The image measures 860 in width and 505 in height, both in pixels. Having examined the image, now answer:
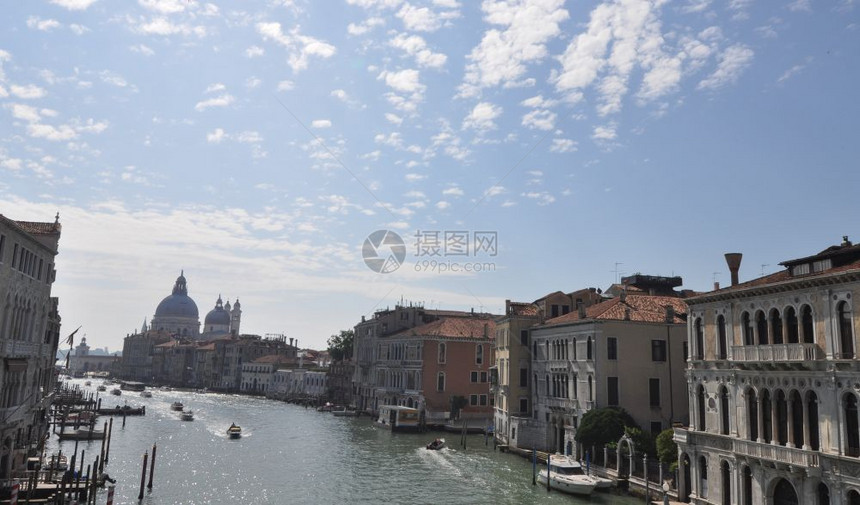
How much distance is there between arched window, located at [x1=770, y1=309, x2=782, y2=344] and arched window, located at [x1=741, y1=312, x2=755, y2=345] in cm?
99

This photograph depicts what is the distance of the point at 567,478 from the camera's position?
30.3 meters

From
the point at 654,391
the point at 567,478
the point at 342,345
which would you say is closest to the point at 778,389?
the point at 567,478

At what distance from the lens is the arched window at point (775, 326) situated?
21.7 m

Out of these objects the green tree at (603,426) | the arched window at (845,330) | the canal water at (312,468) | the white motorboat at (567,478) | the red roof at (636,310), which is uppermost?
the red roof at (636,310)

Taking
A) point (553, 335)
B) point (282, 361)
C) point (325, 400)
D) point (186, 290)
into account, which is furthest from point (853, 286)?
point (186, 290)

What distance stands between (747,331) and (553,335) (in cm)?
1905

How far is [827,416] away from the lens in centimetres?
1922

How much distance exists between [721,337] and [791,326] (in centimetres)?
340

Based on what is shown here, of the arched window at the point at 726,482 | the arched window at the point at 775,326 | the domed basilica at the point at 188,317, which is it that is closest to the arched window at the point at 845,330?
the arched window at the point at 775,326

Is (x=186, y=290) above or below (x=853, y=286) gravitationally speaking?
above

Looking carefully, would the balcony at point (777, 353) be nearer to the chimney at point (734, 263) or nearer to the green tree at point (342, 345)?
the chimney at point (734, 263)

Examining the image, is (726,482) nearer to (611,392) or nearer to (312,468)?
(611,392)

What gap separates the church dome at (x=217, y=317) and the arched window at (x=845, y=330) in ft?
586

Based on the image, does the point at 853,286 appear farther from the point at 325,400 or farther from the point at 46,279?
the point at 325,400
